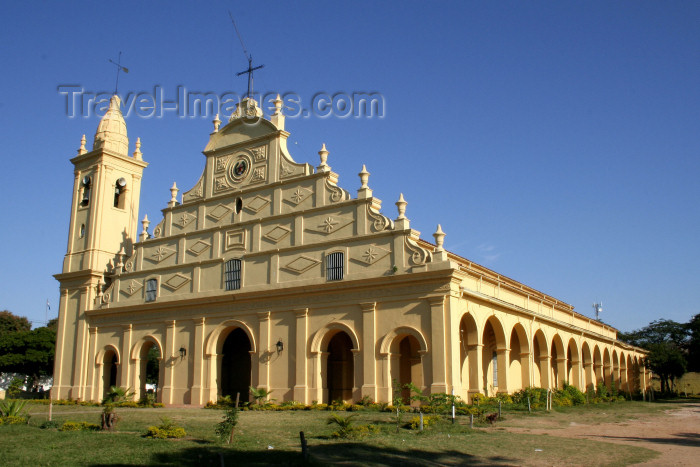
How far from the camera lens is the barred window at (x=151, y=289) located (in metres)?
33.9

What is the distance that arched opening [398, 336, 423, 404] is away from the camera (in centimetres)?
2727

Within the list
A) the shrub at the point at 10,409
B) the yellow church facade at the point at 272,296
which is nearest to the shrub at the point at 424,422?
the yellow church facade at the point at 272,296

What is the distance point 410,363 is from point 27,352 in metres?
33.1

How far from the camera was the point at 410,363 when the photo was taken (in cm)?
2784

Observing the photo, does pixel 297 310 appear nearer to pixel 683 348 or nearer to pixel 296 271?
pixel 296 271

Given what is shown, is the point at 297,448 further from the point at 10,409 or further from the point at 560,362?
the point at 560,362

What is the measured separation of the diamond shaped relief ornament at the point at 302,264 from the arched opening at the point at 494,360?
7988 millimetres

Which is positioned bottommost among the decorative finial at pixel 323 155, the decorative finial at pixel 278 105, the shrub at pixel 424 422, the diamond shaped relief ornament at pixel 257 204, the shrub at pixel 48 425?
the shrub at pixel 48 425

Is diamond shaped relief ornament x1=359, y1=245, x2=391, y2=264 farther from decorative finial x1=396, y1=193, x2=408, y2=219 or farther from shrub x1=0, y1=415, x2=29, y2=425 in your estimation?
shrub x1=0, y1=415, x2=29, y2=425

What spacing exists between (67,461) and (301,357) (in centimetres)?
1500

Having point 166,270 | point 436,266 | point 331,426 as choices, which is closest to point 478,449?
point 331,426

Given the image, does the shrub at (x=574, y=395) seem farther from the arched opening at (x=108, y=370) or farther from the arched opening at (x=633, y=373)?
the arched opening at (x=108, y=370)

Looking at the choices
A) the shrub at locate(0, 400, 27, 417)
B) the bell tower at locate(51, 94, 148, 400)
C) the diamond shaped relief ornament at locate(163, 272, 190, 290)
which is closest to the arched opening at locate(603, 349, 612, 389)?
the diamond shaped relief ornament at locate(163, 272, 190, 290)

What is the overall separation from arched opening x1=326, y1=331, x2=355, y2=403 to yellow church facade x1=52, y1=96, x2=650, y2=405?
64 mm
